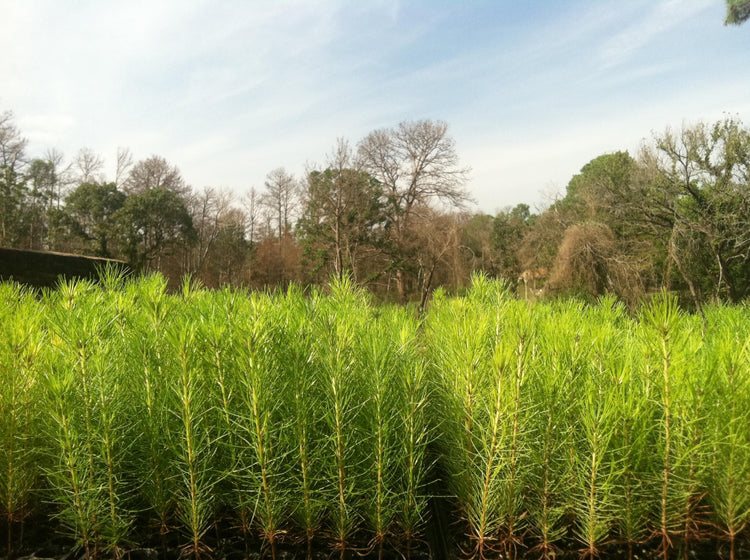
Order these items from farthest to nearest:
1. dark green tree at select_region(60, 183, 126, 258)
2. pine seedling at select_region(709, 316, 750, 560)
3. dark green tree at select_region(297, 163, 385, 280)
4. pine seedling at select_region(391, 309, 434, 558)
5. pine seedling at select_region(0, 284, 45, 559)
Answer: dark green tree at select_region(60, 183, 126, 258) < dark green tree at select_region(297, 163, 385, 280) < pine seedling at select_region(0, 284, 45, 559) < pine seedling at select_region(391, 309, 434, 558) < pine seedling at select_region(709, 316, 750, 560)

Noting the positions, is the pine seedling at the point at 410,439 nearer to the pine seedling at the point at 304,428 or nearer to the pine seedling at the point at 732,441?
the pine seedling at the point at 304,428

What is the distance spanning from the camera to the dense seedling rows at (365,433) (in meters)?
1.10

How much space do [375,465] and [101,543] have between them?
83 centimetres

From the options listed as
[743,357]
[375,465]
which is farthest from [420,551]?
[743,357]

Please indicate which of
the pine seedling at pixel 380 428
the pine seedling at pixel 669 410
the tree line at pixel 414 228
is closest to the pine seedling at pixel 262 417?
the pine seedling at pixel 380 428

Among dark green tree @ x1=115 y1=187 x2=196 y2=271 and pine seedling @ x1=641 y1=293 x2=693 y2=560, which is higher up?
dark green tree @ x1=115 y1=187 x2=196 y2=271

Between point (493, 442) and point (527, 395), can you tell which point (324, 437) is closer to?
point (493, 442)

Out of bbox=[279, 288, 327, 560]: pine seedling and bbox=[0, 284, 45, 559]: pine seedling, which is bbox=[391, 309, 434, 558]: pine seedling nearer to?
bbox=[279, 288, 327, 560]: pine seedling

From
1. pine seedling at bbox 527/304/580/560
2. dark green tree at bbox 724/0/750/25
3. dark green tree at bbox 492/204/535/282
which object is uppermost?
dark green tree at bbox 724/0/750/25

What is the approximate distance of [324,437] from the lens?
Result: 1.17m

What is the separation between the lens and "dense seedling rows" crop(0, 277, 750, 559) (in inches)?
43.4

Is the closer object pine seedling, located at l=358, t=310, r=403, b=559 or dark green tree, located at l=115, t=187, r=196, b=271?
pine seedling, located at l=358, t=310, r=403, b=559

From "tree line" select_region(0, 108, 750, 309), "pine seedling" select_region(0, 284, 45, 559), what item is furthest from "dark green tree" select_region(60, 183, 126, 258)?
"pine seedling" select_region(0, 284, 45, 559)

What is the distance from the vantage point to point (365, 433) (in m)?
1.23
